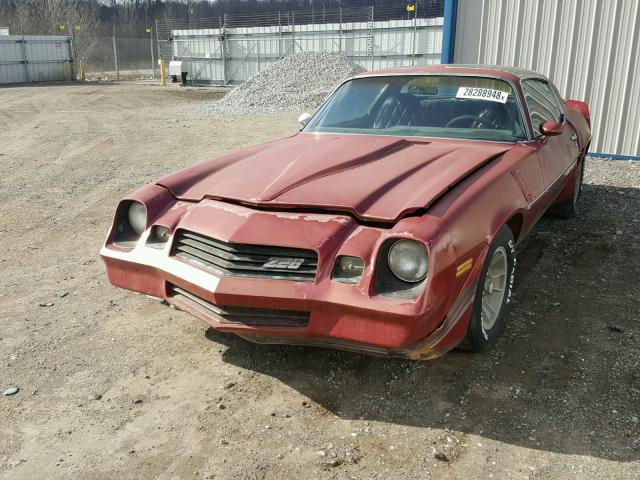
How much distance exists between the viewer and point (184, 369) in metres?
3.44

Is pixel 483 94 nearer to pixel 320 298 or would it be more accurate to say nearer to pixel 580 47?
pixel 320 298

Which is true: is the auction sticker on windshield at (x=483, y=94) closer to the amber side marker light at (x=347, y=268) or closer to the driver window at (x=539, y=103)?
the driver window at (x=539, y=103)

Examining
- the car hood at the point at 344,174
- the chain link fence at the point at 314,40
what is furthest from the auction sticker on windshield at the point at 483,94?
the chain link fence at the point at 314,40

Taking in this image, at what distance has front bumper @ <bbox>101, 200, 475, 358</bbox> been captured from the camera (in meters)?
2.68

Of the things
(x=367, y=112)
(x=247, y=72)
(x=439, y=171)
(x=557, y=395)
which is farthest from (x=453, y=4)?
(x=247, y=72)

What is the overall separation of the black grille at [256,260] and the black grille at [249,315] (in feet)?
0.55

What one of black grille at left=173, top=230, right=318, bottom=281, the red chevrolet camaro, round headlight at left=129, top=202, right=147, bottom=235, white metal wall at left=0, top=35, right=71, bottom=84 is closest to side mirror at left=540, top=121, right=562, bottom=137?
the red chevrolet camaro

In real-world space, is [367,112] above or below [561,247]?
above

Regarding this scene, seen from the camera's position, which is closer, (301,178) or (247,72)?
(301,178)

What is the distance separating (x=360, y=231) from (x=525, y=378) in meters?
1.25

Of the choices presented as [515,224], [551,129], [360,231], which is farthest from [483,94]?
[360,231]

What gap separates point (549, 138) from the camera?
4.59 metres

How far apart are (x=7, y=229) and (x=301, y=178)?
4217mm

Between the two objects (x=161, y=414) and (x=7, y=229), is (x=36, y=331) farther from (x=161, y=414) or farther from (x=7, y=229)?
(x=7, y=229)
